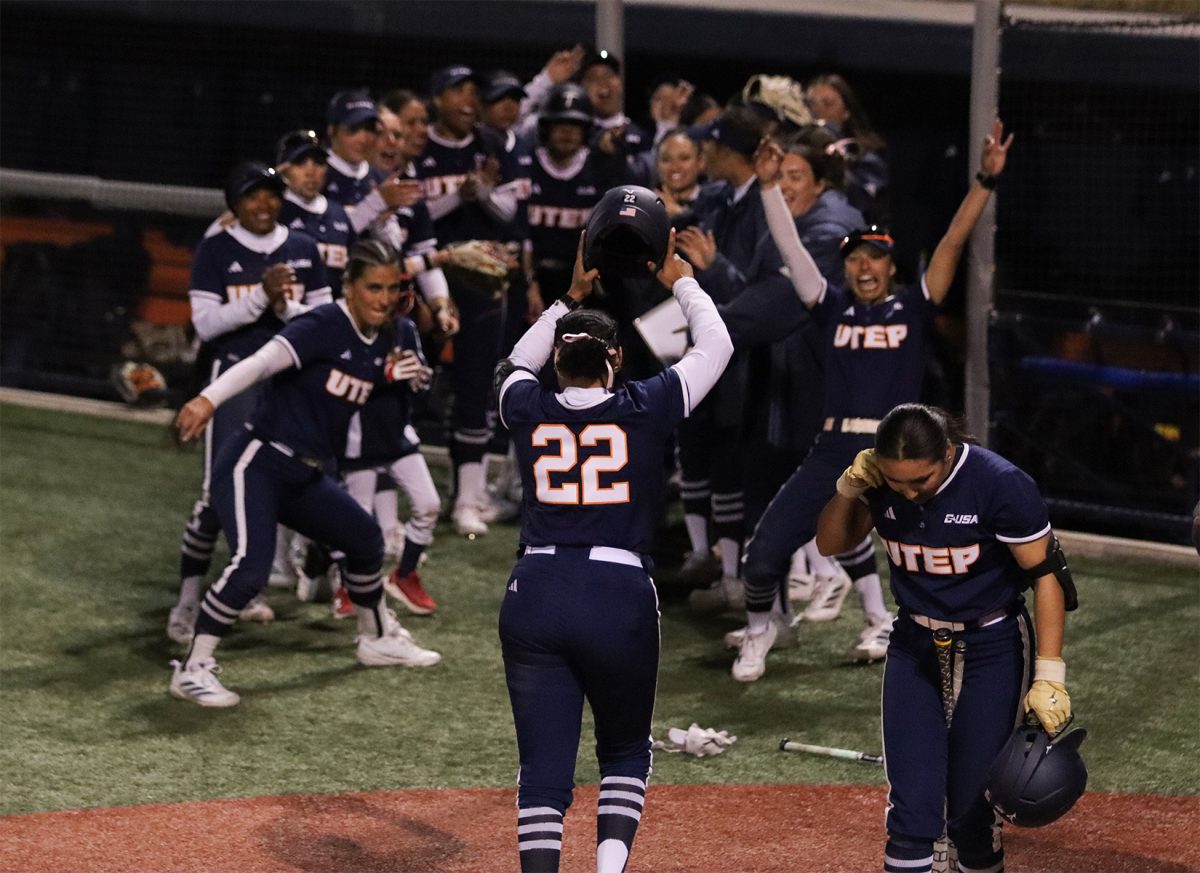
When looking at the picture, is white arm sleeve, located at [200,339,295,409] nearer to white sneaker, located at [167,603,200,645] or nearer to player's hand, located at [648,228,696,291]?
white sneaker, located at [167,603,200,645]

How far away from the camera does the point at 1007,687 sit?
179 inches

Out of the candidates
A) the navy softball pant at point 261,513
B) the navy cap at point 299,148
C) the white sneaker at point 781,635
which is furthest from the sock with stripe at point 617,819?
the navy cap at point 299,148

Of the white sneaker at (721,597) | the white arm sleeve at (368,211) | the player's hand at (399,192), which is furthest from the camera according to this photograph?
the white arm sleeve at (368,211)

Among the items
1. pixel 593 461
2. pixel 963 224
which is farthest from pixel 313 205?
pixel 593 461

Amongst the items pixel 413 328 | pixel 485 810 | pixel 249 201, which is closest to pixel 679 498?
pixel 413 328

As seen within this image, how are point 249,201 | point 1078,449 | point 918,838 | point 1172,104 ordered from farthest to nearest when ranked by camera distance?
point 1172,104 < point 1078,449 < point 249,201 < point 918,838

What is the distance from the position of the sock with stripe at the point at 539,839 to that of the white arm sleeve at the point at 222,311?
129 inches

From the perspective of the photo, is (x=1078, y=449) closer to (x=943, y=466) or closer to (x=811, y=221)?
(x=811, y=221)

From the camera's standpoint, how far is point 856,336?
6.55 metres

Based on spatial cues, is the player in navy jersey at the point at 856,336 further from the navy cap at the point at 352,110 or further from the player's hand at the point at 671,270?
the navy cap at the point at 352,110

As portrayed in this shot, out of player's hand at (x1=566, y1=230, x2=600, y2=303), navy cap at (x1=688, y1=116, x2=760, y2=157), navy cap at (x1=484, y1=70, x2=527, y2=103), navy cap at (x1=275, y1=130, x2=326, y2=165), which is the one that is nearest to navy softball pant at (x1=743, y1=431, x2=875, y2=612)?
navy cap at (x1=688, y1=116, x2=760, y2=157)

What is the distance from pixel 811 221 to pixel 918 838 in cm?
330

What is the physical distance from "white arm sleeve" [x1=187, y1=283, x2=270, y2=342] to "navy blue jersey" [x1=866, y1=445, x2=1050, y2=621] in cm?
336

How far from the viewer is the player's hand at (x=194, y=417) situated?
6.17m
